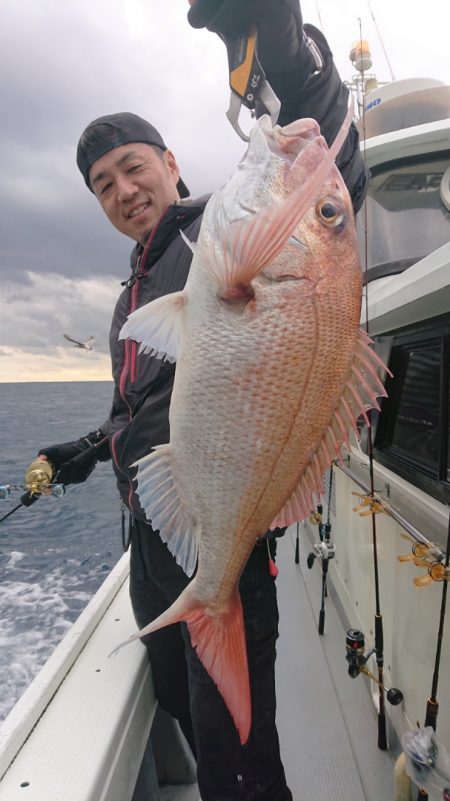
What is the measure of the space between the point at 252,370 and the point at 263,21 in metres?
0.98

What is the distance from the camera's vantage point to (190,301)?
1327mm

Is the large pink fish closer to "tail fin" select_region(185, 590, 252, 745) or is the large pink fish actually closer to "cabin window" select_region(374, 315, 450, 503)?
"tail fin" select_region(185, 590, 252, 745)

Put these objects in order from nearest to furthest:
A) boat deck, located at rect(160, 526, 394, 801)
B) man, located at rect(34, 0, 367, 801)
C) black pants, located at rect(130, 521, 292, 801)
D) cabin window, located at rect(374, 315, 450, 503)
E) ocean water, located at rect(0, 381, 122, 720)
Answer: man, located at rect(34, 0, 367, 801), black pants, located at rect(130, 521, 292, 801), cabin window, located at rect(374, 315, 450, 503), boat deck, located at rect(160, 526, 394, 801), ocean water, located at rect(0, 381, 122, 720)

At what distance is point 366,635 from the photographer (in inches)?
116

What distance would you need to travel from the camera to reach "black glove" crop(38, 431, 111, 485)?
267cm

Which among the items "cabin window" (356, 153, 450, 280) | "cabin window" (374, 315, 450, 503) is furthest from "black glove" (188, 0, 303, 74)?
"cabin window" (356, 153, 450, 280)

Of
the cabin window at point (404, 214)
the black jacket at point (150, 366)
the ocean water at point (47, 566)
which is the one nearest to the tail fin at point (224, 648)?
the black jacket at point (150, 366)

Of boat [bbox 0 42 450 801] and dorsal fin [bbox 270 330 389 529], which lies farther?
boat [bbox 0 42 450 801]

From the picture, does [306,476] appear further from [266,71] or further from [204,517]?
[266,71]

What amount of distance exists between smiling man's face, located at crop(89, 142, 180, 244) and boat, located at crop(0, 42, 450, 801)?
0.99 meters

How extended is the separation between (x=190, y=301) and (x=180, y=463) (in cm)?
42

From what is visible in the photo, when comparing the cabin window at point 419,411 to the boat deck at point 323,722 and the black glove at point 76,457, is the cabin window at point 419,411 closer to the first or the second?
the boat deck at point 323,722

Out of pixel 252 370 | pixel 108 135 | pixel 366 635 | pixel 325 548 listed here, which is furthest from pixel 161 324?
pixel 325 548

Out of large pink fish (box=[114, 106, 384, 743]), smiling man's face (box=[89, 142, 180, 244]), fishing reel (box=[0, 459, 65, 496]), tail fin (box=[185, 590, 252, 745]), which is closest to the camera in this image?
large pink fish (box=[114, 106, 384, 743])
